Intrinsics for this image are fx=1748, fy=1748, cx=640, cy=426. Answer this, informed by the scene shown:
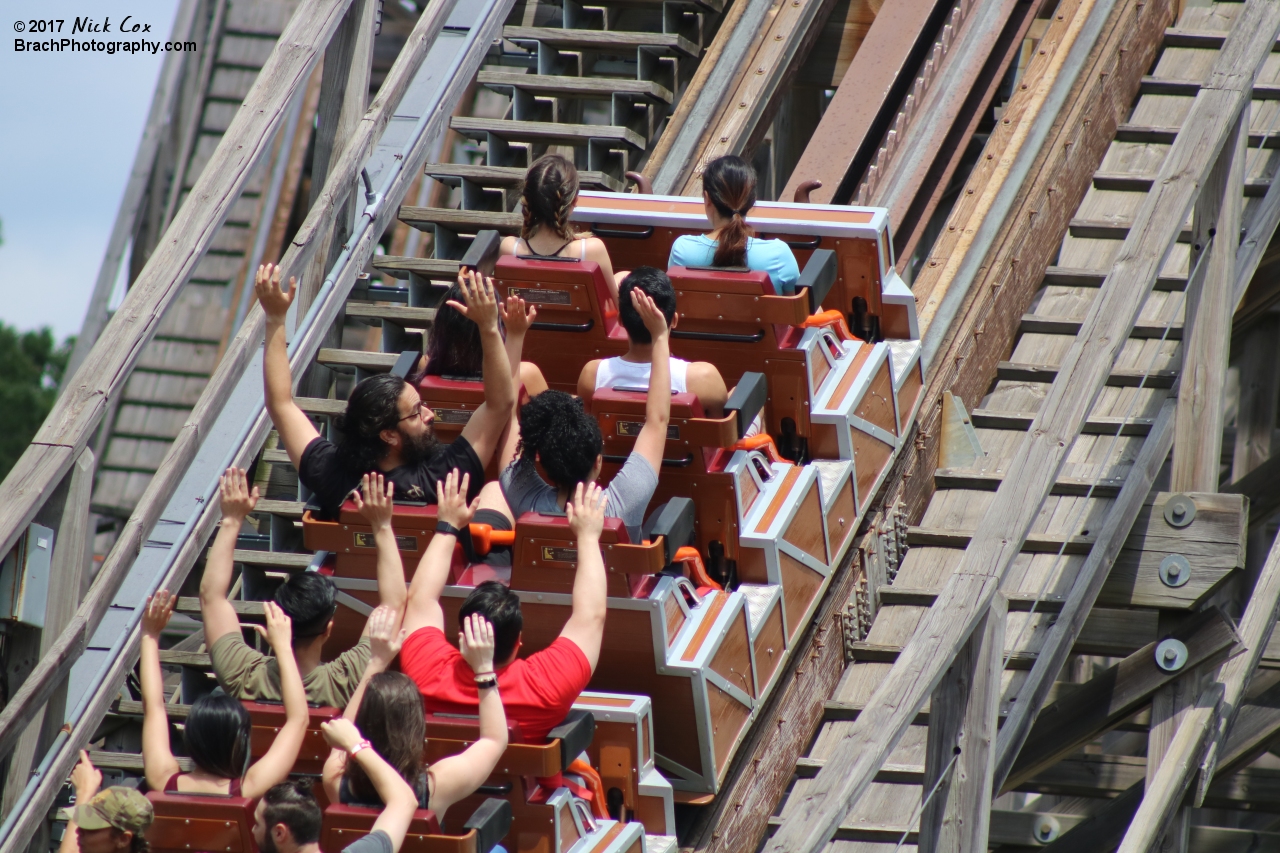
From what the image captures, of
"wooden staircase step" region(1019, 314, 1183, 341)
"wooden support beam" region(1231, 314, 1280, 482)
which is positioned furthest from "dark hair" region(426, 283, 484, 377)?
"wooden support beam" region(1231, 314, 1280, 482)

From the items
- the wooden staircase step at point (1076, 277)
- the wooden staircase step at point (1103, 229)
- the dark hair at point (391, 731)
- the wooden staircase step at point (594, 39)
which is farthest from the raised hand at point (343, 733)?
the wooden staircase step at point (594, 39)

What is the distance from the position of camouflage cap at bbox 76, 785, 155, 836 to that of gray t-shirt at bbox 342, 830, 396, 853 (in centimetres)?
45

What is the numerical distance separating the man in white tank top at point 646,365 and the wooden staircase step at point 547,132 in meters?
2.13

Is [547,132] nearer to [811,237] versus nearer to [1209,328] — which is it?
[811,237]

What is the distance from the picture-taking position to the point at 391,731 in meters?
3.51

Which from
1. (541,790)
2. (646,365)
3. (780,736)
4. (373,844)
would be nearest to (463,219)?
(646,365)

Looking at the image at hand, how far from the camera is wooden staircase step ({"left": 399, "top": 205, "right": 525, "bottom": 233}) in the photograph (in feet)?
21.4

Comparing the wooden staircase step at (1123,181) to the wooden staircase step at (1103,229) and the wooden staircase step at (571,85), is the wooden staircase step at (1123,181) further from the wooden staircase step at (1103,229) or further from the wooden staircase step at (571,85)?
the wooden staircase step at (571,85)

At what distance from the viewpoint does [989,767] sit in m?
4.28

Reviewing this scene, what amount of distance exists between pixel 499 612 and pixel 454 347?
4.02ft

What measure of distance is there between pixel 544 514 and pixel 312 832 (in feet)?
3.78

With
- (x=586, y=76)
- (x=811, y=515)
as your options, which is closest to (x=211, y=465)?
(x=811, y=515)

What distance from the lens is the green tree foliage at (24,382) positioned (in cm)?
1766

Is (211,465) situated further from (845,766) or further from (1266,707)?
(1266,707)
